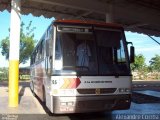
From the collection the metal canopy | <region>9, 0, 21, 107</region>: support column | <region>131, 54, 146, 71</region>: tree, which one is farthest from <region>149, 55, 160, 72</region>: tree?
<region>9, 0, 21, 107</region>: support column

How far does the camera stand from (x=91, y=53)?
34.2 ft

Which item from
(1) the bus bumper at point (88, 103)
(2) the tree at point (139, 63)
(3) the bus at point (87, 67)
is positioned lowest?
(1) the bus bumper at point (88, 103)

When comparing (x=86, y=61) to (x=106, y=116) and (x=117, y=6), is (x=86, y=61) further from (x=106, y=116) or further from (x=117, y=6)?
(x=117, y=6)

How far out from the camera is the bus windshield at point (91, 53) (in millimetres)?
10109

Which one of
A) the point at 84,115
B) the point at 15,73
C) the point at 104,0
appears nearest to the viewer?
the point at 84,115

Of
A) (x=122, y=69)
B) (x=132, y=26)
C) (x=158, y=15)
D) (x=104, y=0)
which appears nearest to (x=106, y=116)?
(x=122, y=69)

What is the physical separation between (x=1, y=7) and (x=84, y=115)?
1111 cm

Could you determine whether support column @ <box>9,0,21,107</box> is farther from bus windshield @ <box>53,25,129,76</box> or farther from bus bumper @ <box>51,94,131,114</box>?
bus bumper @ <box>51,94,131,114</box>

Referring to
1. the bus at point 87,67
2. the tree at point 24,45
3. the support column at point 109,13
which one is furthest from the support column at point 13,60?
the tree at point 24,45

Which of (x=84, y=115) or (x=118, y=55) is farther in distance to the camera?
(x=84, y=115)

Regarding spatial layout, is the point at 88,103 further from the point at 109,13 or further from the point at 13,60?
the point at 109,13

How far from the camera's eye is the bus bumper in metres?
9.92

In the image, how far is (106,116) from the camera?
36.9 feet

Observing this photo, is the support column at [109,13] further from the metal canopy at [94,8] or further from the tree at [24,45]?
the tree at [24,45]
